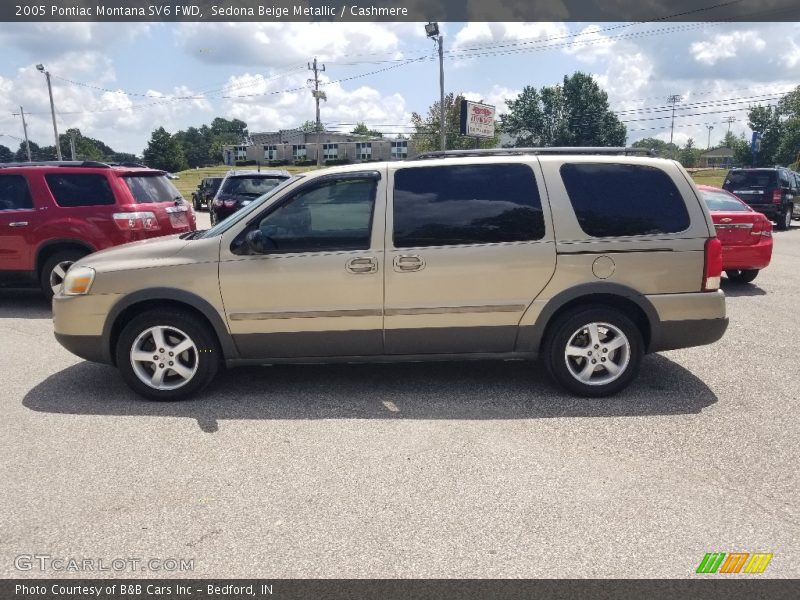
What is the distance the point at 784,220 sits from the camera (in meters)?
18.8

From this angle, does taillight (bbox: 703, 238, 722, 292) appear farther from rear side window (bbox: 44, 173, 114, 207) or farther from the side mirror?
rear side window (bbox: 44, 173, 114, 207)

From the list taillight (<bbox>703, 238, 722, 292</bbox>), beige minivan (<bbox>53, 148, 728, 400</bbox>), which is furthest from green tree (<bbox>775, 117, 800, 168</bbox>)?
beige minivan (<bbox>53, 148, 728, 400</bbox>)

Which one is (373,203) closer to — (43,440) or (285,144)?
(43,440)

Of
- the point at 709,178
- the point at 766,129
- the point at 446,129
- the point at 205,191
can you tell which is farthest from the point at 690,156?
the point at 205,191

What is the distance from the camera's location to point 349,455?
3.75 metres

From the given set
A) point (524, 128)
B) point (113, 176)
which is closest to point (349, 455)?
point (113, 176)

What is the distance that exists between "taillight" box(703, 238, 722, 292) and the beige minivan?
1cm

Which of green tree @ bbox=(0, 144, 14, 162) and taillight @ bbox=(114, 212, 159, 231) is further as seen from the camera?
green tree @ bbox=(0, 144, 14, 162)

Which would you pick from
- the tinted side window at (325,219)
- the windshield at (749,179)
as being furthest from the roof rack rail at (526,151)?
the windshield at (749,179)

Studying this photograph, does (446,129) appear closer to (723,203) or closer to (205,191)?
(205,191)

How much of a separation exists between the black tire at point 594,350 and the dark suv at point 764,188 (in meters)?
15.9

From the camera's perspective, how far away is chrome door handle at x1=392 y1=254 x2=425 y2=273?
4.45 meters

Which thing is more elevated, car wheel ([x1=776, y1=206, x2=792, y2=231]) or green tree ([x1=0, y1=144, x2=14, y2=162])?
green tree ([x1=0, y1=144, x2=14, y2=162])

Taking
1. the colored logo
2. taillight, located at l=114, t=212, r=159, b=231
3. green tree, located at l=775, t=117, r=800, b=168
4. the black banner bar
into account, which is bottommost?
the colored logo
